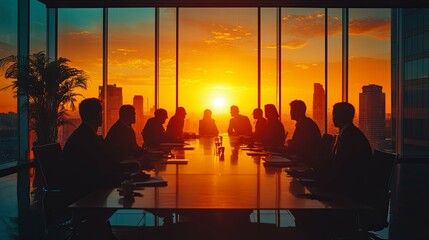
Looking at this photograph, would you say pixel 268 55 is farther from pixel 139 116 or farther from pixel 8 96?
pixel 8 96

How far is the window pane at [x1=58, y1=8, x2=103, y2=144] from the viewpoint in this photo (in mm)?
11086

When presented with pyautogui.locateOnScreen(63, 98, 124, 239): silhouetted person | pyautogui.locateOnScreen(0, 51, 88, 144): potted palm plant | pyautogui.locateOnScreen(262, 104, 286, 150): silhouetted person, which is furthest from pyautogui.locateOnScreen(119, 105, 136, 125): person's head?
pyautogui.locateOnScreen(0, 51, 88, 144): potted palm plant

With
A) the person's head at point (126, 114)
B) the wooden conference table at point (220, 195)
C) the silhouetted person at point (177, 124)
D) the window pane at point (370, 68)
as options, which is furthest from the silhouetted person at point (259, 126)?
the wooden conference table at point (220, 195)

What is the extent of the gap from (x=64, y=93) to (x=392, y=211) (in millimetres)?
6795

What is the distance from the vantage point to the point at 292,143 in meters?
6.11

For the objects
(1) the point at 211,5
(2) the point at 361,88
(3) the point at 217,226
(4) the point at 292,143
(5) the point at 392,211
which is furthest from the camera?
(2) the point at 361,88

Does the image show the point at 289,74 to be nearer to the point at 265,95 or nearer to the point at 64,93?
the point at 265,95

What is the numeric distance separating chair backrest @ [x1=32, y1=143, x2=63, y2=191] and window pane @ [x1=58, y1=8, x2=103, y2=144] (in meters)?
7.58

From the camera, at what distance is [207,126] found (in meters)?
10.5

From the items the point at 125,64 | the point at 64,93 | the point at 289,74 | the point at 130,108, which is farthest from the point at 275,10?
the point at 130,108

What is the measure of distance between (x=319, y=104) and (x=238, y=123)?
2318mm

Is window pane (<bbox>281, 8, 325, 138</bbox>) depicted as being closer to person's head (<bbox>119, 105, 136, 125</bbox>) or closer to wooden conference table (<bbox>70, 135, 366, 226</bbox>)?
person's head (<bbox>119, 105, 136, 125</bbox>)

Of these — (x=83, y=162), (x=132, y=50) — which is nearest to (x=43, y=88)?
(x=132, y=50)

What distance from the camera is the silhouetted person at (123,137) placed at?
227 inches
